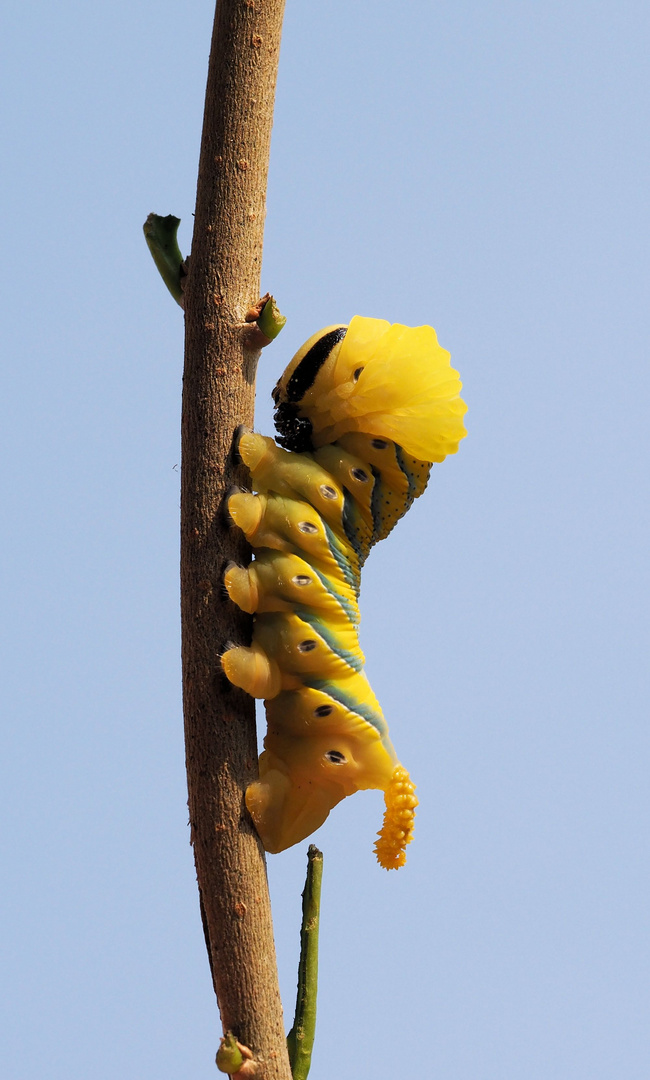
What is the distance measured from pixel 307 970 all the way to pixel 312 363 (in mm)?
1362

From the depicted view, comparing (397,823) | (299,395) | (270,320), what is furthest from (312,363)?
(397,823)

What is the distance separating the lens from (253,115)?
3.20m

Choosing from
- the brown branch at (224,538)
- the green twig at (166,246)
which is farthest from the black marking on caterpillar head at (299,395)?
the green twig at (166,246)

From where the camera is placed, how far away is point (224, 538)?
3062 millimetres

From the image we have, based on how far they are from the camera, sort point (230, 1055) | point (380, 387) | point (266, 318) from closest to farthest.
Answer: point (230, 1055), point (266, 318), point (380, 387)

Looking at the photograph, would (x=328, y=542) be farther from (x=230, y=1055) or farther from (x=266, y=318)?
(x=230, y=1055)

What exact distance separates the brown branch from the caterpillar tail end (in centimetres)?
27

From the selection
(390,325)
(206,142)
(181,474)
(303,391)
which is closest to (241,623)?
(181,474)

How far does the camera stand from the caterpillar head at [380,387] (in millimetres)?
3211

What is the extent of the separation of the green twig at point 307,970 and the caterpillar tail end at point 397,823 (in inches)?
7.6

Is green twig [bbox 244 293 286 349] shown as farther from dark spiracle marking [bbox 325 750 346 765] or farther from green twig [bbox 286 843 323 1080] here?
green twig [bbox 286 843 323 1080]

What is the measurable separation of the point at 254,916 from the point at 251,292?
134cm

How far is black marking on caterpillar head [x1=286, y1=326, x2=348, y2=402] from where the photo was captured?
127 inches

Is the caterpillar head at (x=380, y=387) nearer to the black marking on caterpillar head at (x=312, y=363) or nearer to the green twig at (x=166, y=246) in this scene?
the black marking on caterpillar head at (x=312, y=363)
